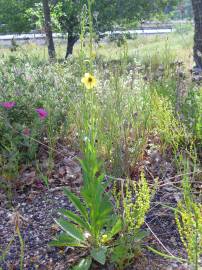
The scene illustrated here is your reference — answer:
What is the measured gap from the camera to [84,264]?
207cm

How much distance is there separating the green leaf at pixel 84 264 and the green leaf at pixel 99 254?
4 cm

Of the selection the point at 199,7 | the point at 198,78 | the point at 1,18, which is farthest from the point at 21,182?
the point at 1,18

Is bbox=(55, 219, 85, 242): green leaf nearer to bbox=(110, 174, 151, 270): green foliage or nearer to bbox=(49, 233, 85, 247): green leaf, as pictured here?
bbox=(49, 233, 85, 247): green leaf

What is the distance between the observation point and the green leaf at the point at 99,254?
79.2 inches

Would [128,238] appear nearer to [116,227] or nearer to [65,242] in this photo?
[116,227]

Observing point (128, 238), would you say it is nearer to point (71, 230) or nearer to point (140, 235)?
point (140, 235)

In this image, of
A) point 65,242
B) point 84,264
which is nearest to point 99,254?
point 84,264

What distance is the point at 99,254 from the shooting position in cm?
205

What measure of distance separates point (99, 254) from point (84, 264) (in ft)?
0.30

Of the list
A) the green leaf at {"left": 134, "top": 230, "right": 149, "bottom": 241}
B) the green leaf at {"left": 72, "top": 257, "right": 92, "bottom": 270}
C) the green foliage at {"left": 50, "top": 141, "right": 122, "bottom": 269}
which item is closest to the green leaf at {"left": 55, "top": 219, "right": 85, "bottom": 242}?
the green foliage at {"left": 50, "top": 141, "right": 122, "bottom": 269}

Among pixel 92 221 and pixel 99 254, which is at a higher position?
pixel 92 221

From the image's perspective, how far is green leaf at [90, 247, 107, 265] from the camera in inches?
79.2

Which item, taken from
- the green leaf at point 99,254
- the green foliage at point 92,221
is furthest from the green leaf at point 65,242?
the green leaf at point 99,254

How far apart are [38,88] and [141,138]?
1.34 m
